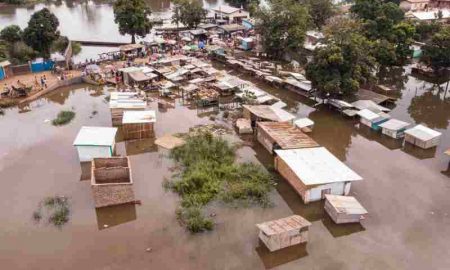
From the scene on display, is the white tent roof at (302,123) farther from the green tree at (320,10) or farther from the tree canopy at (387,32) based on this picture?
the green tree at (320,10)

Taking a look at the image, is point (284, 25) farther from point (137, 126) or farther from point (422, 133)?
point (137, 126)

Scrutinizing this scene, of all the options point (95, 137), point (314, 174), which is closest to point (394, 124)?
point (314, 174)

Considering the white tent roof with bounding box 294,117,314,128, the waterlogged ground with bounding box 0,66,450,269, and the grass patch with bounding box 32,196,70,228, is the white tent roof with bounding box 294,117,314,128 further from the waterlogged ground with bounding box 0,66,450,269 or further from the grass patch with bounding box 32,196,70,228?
the grass patch with bounding box 32,196,70,228

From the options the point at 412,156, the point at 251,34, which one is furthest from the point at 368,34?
the point at 412,156

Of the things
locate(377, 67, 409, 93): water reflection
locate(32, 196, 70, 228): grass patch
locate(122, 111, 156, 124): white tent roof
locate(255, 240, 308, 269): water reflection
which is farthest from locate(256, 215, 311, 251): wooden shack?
locate(377, 67, 409, 93): water reflection

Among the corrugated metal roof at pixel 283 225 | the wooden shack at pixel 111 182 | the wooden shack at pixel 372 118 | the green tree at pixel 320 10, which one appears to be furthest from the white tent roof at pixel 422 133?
the green tree at pixel 320 10

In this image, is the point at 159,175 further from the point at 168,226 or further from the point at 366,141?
the point at 366,141
